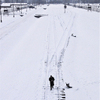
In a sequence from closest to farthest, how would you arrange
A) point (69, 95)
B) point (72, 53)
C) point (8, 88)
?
point (69, 95), point (8, 88), point (72, 53)

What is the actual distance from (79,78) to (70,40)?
12.6m

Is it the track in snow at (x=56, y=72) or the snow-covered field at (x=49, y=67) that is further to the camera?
the snow-covered field at (x=49, y=67)

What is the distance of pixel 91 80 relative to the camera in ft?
54.0

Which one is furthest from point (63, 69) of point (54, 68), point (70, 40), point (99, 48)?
point (70, 40)

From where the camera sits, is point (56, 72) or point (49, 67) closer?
point (56, 72)

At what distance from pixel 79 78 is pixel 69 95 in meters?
3.19

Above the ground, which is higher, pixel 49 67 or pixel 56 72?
pixel 49 67

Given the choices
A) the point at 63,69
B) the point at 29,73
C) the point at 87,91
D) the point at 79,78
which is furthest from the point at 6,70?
the point at 87,91

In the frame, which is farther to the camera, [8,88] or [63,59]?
[63,59]

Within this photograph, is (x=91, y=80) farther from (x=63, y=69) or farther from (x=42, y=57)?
(x=42, y=57)

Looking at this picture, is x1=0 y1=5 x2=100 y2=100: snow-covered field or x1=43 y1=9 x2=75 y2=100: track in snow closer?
x1=43 y1=9 x2=75 y2=100: track in snow

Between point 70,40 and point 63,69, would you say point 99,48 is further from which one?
point 63,69

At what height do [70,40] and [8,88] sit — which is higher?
[70,40]

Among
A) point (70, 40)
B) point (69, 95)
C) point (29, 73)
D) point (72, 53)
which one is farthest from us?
point (70, 40)
